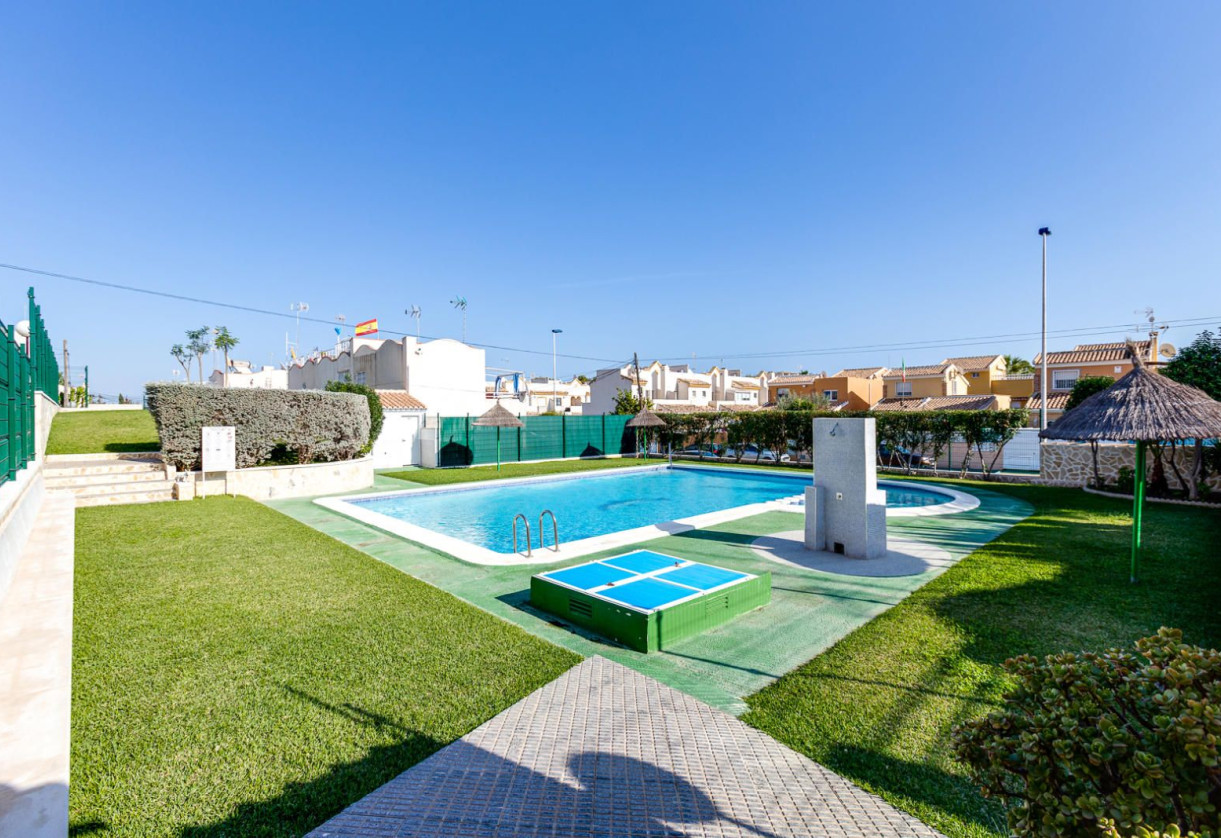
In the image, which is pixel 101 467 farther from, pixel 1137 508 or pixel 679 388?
pixel 679 388

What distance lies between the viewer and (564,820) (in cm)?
288

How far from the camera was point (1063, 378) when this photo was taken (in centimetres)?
4309

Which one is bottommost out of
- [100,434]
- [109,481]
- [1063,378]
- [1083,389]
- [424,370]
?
[109,481]

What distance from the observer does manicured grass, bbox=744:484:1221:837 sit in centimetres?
334

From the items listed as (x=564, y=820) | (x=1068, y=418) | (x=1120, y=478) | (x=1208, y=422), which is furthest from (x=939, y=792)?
(x=1120, y=478)

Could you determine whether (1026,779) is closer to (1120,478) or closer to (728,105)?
(1120,478)

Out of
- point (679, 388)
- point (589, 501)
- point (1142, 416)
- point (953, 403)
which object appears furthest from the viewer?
point (679, 388)

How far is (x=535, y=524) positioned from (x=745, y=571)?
278 inches

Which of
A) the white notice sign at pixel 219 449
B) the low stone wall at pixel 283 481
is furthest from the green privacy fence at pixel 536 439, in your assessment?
the white notice sign at pixel 219 449

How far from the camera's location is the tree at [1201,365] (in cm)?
1361

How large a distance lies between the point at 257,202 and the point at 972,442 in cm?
3015

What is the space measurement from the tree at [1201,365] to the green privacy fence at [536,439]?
19465 millimetres

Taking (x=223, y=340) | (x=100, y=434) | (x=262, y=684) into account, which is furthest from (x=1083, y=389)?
(x=223, y=340)

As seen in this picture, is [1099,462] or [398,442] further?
[398,442]
